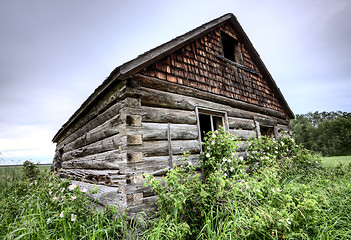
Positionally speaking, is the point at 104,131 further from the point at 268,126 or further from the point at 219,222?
the point at 268,126

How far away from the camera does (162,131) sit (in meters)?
3.72

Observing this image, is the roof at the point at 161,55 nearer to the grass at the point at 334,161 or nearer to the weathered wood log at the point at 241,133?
the weathered wood log at the point at 241,133

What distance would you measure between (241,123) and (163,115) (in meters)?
3.37

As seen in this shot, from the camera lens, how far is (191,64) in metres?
4.91

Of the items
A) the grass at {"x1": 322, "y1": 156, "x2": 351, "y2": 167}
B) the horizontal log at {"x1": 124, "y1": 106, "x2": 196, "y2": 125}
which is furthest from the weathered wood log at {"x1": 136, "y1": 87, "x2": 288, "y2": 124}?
the grass at {"x1": 322, "y1": 156, "x2": 351, "y2": 167}

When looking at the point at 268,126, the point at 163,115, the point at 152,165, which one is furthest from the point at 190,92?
the point at 268,126

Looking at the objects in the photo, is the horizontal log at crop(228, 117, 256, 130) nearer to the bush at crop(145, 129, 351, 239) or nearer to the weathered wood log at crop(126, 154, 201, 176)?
the bush at crop(145, 129, 351, 239)

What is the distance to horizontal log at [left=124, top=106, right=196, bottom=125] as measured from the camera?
3.47 m

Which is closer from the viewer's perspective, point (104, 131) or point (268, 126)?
point (104, 131)

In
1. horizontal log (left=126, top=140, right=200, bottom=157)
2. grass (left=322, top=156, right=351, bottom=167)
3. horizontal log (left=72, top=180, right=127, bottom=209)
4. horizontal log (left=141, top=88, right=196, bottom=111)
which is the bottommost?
grass (left=322, top=156, right=351, bottom=167)

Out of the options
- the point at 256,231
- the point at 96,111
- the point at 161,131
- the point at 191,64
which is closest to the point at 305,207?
the point at 256,231

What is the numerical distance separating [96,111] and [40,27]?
20.9 ft

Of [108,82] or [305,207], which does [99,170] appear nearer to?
[108,82]

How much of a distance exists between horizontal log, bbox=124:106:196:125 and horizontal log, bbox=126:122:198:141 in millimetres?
104
